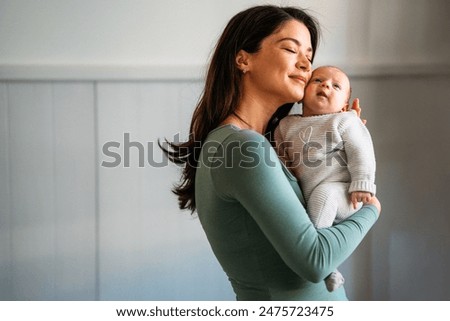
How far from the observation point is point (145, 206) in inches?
58.9

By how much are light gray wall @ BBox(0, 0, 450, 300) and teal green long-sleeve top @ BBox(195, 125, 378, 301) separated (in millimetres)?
631

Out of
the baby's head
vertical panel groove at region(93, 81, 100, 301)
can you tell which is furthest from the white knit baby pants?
vertical panel groove at region(93, 81, 100, 301)

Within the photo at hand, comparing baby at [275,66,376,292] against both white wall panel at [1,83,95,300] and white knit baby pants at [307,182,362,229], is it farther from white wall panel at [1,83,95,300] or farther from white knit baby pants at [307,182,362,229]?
white wall panel at [1,83,95,300]

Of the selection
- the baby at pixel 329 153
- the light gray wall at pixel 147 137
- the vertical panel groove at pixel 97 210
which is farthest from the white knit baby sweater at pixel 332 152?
the vertical panel groove at pixel 97 210

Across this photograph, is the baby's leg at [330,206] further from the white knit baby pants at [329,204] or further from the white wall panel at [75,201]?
the white wall panel at [75,201]

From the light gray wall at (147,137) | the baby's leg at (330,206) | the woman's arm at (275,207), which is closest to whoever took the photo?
the woman's arm at (275,207)

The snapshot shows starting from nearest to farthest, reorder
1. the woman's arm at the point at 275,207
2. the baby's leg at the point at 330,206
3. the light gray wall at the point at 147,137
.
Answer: the woman's arm at the point at 275,207 < the baby's leg at the point at 330,206 < the light gray wall at the point at 147,137

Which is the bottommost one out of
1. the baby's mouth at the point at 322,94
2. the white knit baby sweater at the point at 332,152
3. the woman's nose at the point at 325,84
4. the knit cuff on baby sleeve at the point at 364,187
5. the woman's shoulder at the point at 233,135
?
the knit cuff on baby sleeve at the point at 364,187

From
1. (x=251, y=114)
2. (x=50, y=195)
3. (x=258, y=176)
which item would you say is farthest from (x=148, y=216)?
(x=258, y=176)

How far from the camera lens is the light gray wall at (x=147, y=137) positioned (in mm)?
1387

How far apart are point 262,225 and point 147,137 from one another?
78cm

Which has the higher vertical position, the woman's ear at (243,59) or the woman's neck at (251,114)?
the woman's ear at (243,59)
